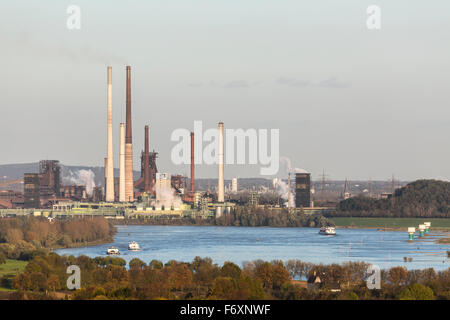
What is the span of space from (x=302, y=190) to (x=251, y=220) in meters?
9.80

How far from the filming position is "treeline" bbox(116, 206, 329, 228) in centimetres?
13125

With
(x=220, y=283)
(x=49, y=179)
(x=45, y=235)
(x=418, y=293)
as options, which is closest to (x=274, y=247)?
(x=45, y=235)

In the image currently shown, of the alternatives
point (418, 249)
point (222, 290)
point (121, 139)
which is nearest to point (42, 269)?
point (222, 290)

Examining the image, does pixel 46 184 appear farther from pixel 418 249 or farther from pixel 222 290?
pixel 222 290

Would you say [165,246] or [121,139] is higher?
[121,139]

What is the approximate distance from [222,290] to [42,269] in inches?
513

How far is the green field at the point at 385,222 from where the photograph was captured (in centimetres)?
12888

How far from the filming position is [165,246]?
88438 millimetres

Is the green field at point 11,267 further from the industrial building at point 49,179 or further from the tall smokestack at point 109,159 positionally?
the industrial building at point 49,179

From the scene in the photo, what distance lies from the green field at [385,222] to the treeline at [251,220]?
3.70m

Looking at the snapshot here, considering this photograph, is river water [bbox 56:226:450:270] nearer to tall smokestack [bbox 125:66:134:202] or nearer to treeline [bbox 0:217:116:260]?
treeline [bbox 0:217:116:260]

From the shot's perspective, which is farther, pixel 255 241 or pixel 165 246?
pixel 255 241

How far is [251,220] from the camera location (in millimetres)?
132500

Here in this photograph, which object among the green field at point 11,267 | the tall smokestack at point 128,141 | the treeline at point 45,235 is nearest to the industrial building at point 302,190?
the tall smokestack at point 128,141
